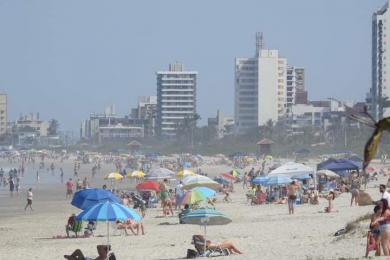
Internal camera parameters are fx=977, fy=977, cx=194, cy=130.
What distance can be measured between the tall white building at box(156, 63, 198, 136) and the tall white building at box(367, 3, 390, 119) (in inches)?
2160

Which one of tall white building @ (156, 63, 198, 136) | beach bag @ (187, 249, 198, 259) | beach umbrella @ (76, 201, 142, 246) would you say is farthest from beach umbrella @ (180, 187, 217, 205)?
tall white building @ (156, 63, 198, 136)

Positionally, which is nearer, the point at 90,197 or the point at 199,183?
the point at 90,197

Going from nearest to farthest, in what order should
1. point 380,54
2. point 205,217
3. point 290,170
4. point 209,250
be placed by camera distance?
point 209,250
point 205,217
point 290,170
point 380,54

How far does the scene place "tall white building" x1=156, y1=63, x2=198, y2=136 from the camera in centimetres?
19202

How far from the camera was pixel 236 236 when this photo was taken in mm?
19094

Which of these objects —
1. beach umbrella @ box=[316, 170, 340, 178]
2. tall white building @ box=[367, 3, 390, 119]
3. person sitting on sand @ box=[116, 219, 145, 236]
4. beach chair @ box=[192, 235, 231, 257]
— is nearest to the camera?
beach chair @ box=[192, 235, 231, 257]

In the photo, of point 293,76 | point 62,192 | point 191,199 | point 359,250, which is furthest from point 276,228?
point 293,76

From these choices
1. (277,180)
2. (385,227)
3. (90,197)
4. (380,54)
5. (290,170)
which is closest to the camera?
(385,227)

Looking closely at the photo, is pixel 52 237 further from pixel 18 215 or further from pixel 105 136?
pixel 105 136

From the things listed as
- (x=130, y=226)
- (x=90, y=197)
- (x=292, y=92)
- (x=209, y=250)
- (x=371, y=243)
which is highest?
(x=292, y=92)

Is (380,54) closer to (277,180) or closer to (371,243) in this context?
(277,180)

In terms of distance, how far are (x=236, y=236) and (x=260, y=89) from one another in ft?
508

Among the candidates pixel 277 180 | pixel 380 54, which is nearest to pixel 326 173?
pixel 277 180

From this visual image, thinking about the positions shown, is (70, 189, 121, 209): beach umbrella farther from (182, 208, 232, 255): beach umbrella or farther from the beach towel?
the beach towel
